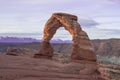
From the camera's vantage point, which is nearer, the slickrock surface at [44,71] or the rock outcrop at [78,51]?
the slickrock surface at [44,71]

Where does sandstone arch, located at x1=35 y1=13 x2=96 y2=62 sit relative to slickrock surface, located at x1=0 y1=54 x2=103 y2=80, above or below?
above

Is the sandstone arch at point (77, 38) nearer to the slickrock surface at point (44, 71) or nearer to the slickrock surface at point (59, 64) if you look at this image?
the slickrock surface at point (59, 64)

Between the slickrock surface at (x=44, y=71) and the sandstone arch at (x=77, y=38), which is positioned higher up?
the sandstone arch at (x=77, y=38)

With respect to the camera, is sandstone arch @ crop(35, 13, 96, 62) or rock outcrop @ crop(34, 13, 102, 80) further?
sandstone arch @ crop(35, 13, 96, 62)

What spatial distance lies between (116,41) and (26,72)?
158 m

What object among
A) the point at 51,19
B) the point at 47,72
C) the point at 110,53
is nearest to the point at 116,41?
the point at 110,53

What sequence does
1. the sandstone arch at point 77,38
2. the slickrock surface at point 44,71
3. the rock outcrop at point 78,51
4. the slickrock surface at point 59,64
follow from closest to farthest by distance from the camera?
the slickrock surface at point 44,71 < the slickrock surface at point 59,64 < the rock outcrop at point 78,51 < the sandstone arch at point 77,38

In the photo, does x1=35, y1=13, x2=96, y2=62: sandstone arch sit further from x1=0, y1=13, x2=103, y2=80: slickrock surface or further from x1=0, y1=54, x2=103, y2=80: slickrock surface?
x1=0, y1=54, x2=103, y2=80: slickrock surface

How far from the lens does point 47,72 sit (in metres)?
31.7

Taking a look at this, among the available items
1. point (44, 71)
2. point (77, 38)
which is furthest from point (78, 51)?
point (44, 71)

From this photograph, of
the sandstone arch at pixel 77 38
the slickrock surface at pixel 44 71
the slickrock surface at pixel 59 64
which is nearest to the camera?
the slickrock surface at pixel 44 71

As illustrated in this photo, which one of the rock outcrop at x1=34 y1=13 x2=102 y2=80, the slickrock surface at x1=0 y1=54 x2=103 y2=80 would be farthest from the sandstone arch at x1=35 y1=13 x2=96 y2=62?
the slickrock surface at x1=0 y1=54 x2=103 y2=80

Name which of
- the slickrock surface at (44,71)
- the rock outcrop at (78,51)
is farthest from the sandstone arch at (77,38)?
the slickrock surface at (44,71)

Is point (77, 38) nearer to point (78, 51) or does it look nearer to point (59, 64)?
point (78, 51)
